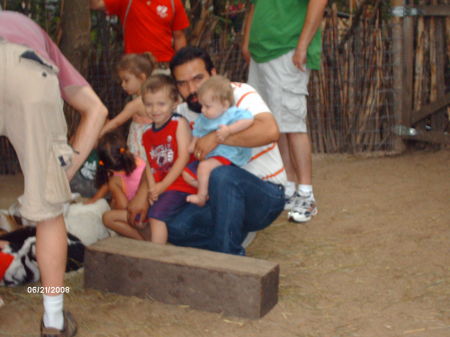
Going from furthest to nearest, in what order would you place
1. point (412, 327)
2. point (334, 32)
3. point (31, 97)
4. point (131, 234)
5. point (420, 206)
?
point (334, 32) → point (420, 206) → point (131, 234) → point (412, 327) → point (31, 97)

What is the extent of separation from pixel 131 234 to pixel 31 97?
159 centimetres

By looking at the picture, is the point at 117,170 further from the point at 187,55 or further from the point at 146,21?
the point at 146,21

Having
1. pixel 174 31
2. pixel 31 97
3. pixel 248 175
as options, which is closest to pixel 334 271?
pixel 248 175

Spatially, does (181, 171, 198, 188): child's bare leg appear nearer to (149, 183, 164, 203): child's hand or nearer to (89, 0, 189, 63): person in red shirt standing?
(149, 183, 164, 203): child's hand

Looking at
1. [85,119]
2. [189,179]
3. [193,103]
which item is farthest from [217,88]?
Answer: [85,119]

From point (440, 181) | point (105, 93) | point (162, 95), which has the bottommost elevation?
point (440, 181)

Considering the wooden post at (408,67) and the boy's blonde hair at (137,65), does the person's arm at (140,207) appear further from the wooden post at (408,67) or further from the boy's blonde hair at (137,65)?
the wooden post at (408,67)

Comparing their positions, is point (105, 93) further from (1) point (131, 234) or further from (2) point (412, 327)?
(2) point (412, 327)

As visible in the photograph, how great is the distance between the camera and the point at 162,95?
3211mm

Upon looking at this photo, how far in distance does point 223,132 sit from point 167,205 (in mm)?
494

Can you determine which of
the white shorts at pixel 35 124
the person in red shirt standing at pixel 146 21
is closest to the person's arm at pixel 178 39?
the person in red shirt standing at pixel 146 21

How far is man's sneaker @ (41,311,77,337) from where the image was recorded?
7.57 ft

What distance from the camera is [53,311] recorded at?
89.8 inches

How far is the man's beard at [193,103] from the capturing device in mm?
3251
